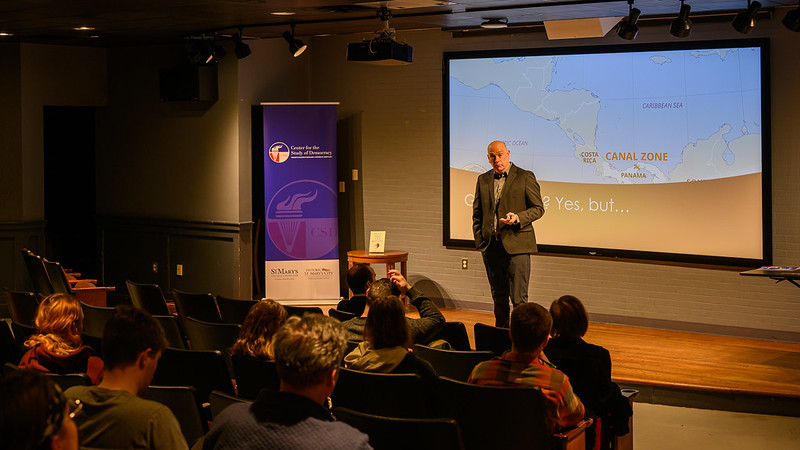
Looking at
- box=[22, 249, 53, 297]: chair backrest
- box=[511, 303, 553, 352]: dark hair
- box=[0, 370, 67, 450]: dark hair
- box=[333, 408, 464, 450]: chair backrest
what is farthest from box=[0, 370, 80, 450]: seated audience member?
box=[22, 249, 53, 297]: chair backrest

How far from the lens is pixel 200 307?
5996 mm

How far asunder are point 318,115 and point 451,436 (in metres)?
7.09

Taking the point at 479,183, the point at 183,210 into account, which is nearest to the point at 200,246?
the point at 183,210

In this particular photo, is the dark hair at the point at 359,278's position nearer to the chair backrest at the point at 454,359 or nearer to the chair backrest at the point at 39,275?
the chair backrest at the point at 454,359

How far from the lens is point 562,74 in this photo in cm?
853

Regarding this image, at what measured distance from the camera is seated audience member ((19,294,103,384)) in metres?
3.95

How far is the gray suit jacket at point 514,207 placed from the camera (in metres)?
7.20

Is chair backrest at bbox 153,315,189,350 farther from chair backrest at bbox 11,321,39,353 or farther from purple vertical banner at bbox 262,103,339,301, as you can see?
purple vertical banner at bbox 262,103,339,301

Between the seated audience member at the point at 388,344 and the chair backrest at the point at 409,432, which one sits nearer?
the chair backrest at the point at 409,432

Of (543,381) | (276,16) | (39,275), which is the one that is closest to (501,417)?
(543,381)

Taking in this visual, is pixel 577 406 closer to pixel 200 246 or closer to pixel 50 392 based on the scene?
pixel 50 392

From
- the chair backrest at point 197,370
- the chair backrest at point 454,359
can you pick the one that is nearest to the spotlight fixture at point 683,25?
the chair backrest at point 454,359

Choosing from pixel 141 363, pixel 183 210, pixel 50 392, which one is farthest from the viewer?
pixel 183 210

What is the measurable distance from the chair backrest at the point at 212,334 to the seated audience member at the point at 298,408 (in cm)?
260
